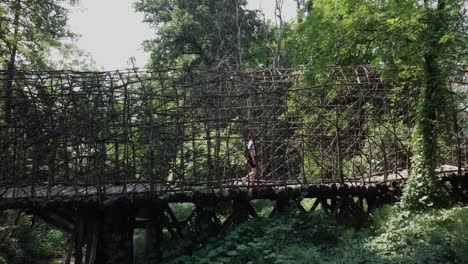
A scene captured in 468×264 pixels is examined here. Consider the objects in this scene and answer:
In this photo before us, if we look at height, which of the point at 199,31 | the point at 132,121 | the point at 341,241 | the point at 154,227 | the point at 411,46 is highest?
the point at 199,31

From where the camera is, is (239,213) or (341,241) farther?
(239,213)

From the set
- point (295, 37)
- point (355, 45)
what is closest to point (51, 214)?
point (295, 37)

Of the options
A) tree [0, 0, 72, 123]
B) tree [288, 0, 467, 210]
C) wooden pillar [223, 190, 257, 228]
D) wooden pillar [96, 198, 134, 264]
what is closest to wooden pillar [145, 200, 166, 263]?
wooden pillar [96, 198, 134, 264]

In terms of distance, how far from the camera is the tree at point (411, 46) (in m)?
7.93

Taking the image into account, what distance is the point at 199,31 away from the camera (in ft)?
78.4

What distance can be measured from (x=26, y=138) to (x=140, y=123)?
9.87 feet

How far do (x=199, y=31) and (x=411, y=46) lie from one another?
17239 mm

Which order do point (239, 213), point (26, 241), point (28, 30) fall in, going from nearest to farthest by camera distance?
1. point (239, 213)
2. point (26, 241)
3. point (28, 30)

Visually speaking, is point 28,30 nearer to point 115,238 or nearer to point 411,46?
point 115,238

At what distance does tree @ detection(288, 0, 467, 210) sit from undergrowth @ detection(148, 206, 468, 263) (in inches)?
32.8

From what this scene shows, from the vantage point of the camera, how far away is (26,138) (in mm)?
9914

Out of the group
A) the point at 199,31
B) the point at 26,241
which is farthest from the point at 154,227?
the point at 199,31

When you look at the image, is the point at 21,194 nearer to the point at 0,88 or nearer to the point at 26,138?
the point at 26,138

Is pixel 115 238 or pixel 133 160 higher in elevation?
pixel 133 160
